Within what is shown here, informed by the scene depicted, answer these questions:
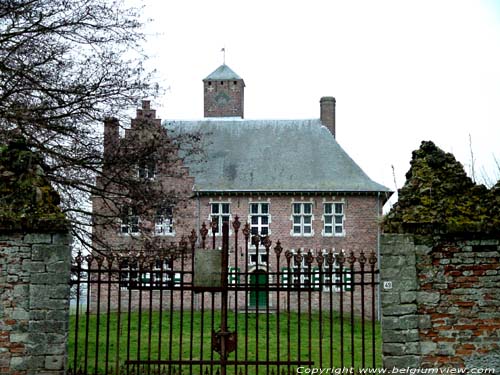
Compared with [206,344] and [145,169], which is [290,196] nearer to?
[206,344]

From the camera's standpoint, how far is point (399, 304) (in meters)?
7.27

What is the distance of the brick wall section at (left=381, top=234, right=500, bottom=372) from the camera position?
720 cm

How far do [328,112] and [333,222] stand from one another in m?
6.76

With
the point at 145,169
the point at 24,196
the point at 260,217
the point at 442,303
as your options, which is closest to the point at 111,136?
the point at 145,169

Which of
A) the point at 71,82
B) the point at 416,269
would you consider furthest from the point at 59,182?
the point at 416,269

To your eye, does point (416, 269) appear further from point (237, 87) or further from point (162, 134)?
point (237, 87)

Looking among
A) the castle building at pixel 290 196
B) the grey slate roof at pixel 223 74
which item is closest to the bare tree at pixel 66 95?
the castle building at pixel 290 196

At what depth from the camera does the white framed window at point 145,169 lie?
41.1 ft

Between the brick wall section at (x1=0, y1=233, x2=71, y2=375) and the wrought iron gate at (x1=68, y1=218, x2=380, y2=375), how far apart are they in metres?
0.23

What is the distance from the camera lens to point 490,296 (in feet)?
23.8

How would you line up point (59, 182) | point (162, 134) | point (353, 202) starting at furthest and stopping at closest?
point (353, 202) → point (162, 134) → point (59, 182)

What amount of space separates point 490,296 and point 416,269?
2.74 ft

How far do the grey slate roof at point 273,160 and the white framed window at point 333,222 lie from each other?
886 millimetres

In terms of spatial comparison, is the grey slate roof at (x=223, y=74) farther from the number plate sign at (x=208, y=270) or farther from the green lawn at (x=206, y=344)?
the number plate sign at (x=208, y=270)
